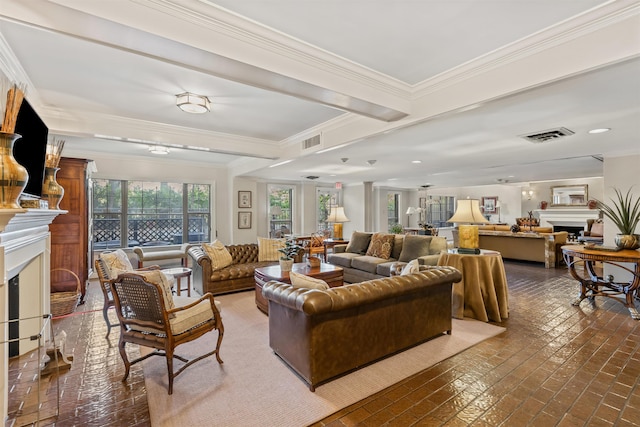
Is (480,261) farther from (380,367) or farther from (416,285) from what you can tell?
(380,367)

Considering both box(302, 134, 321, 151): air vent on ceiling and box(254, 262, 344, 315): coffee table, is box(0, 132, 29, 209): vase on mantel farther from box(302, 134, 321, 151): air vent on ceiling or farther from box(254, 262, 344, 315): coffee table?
box(302, 134, 321, 151): air vent on ceiling

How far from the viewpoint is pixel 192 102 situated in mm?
3223

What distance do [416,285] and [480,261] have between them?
4.77 ft

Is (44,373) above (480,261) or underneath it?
underneath

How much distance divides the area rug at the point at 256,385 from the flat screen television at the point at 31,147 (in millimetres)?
1879

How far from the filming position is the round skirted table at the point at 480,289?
147 inches

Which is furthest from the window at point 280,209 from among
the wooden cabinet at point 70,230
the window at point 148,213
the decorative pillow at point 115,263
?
the decorative pillow at point 115,263

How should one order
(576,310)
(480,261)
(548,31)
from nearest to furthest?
(548,31)
(480,261)
(576,310)

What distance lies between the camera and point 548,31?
6.60ft

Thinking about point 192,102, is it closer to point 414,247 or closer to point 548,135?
point 414,247

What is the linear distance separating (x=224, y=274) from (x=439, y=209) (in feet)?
36.3

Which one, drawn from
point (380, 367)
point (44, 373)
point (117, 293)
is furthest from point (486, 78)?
point (44, 373)

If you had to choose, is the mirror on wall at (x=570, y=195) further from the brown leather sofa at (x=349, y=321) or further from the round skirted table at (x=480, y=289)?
the brown leather sofa at (x=349, y=321)

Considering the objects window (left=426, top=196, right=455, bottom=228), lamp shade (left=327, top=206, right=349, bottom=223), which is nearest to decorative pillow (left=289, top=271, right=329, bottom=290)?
lamp shade (left=327, top=206, right=349, bottom=223)
